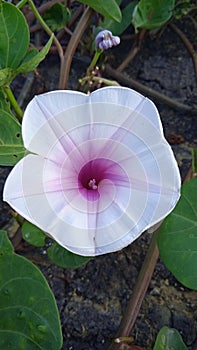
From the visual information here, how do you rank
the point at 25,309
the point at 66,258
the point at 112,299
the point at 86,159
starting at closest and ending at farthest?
the point at 86,159 → the point at 25,309 → the point at 66,258 → the point at 112,299

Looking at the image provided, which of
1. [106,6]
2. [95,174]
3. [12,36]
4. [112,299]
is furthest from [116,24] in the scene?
[95,174]

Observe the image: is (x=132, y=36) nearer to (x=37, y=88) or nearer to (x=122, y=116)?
(x=37, y=88)

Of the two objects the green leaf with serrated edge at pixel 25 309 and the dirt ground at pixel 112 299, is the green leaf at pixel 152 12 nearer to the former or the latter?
the dirt ground at pixel 112 299

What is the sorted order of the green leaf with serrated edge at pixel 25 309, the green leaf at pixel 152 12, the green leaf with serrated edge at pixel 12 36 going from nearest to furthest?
the green leaf with serrated edge at pixel 25 309, the green leaf with serrated edge at pixel 12 36, the green leaf at pixel 152 12

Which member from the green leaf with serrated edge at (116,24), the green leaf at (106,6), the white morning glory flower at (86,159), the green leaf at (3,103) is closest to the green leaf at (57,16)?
the green leaf with serrated edge at (116,24)

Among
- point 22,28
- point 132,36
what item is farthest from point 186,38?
point 22,28

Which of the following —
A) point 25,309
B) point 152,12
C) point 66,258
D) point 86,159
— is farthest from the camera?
point 152,12

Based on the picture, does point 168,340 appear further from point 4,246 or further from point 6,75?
point 6,75
